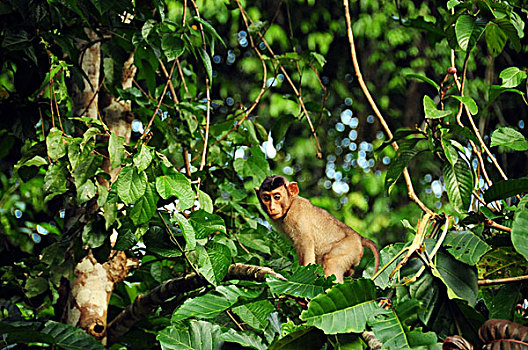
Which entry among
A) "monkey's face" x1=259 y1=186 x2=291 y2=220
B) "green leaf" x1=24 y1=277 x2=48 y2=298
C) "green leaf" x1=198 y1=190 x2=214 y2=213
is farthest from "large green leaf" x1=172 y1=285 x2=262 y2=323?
"monkey's face" x1=259 y1=186 x2=291 y2=220

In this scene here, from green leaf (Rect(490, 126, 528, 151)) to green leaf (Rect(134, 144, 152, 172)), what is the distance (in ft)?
2.81

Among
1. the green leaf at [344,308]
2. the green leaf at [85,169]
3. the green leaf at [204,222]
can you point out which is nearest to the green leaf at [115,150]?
the green leaf at [85,169]

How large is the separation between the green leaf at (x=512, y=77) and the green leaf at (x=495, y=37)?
121 mm

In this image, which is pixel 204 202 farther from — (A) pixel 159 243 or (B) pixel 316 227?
(B) pixel 316 227

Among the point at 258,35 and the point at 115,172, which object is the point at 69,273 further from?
the point at 258,35

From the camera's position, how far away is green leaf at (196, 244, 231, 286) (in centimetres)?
148

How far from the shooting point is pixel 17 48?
70.7 inches

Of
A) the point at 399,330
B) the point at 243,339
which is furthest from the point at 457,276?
the point at 243,339

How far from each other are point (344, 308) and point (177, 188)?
0.63 m

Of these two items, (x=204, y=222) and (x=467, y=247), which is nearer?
(x=467, y=247)

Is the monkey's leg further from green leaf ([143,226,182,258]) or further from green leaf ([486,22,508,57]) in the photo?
green leaf ([486,22,508,57])

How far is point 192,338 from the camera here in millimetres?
1182

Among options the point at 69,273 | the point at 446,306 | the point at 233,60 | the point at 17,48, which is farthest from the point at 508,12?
the point at 233,60

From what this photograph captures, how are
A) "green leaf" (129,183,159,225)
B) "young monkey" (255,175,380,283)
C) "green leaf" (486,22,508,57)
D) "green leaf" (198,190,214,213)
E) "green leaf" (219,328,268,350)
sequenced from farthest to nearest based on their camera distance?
"young monkey" (255,175,380,283)
"green leaf" (198,190,214,213)
"green leaf" (486,22,508,57)
"green leaf" (129,183,159,225)
"green leaf" (219,328,268,350)
